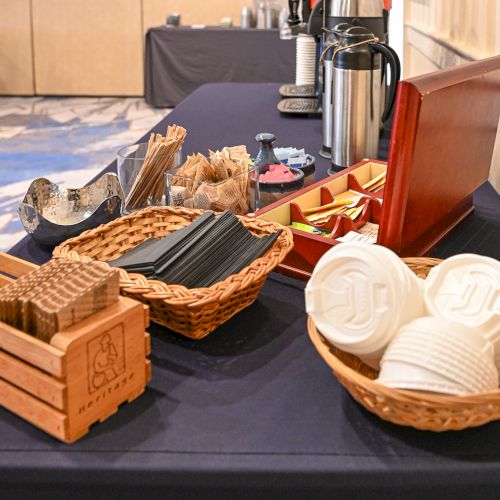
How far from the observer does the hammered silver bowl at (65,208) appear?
1.07 m

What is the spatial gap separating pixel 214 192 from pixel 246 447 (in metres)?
0.51

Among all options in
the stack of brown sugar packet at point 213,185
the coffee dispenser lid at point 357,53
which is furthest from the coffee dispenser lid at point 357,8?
the stack of brown sugar packet at point 213,185

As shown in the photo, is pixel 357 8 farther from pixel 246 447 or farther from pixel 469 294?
pixel 246 447

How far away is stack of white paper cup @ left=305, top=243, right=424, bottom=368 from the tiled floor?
2473mm

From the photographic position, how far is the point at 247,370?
773 mm

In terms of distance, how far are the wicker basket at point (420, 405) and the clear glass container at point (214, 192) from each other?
0.46 meters

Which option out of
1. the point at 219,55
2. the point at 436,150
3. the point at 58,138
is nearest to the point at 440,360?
the point at 436,150

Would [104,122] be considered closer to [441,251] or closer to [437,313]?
[441,251]

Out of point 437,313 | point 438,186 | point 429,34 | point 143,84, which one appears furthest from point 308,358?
point 143,84

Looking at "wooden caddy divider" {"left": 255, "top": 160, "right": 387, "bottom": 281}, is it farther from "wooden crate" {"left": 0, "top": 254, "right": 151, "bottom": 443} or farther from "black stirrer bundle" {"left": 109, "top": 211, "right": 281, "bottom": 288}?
"wooden crate" {"left": 0, "top": 254, "right": 151, "bottom": 443}

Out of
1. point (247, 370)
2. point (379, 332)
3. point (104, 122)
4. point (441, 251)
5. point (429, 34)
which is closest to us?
point (379, 332)

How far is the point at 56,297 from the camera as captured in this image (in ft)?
2.14

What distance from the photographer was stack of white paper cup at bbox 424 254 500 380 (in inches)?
25.7

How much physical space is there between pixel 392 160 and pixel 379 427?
1.08ft
